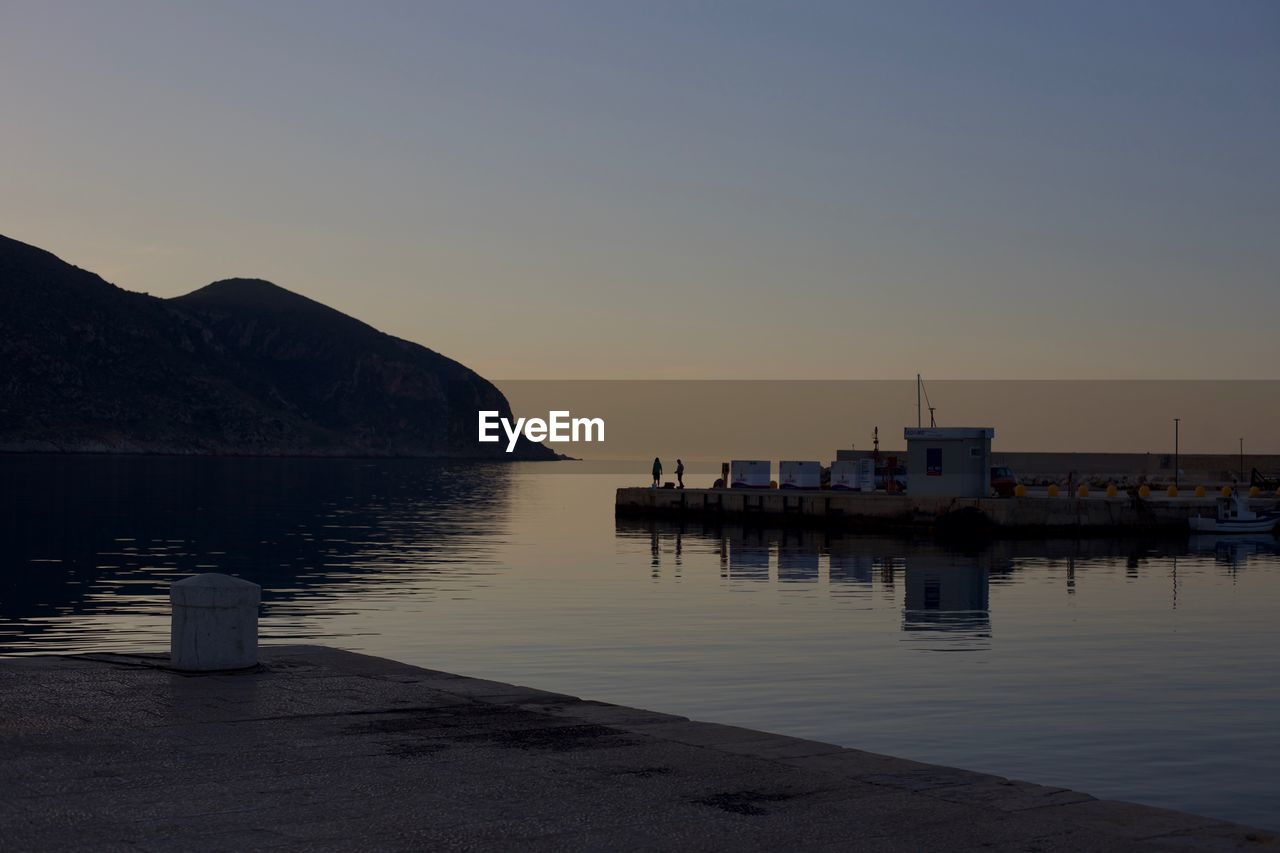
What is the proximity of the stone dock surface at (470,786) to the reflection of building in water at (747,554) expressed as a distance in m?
36.8

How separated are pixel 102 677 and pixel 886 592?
104 feet

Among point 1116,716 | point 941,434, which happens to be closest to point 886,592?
point 1116,716

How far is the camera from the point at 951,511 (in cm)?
7150

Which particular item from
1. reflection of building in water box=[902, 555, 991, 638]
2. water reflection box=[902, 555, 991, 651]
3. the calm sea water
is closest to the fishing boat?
the calm sea water

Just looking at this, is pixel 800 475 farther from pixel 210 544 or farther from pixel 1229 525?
pixel 210 544

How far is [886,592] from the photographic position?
146 ft

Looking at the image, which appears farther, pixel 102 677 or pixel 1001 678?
pixel 1001 678

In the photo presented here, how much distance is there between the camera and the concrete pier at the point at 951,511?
71062mm

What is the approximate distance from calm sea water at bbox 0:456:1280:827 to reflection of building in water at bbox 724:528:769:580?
0.21 metres

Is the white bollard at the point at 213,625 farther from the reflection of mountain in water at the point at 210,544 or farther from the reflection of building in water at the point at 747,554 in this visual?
the reflection of building in water at the point at 747,554

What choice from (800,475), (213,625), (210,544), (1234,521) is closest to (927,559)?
(1234,521)

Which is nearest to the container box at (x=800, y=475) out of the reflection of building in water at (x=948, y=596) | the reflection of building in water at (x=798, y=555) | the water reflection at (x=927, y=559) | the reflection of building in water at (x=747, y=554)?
the water reflection at (x=927, y=559)

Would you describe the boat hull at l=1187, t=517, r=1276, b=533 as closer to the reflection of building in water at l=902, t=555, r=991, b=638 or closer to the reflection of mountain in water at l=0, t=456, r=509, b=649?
the reflection of building in water at l=902, t=555, r=991, b=638

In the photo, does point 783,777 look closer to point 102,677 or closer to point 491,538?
point 102,677
